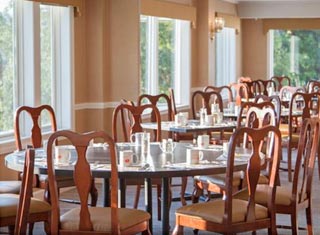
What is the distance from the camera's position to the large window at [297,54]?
13.5 m

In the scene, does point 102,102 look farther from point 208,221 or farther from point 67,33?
point 208,221

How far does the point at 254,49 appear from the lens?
1311 cm

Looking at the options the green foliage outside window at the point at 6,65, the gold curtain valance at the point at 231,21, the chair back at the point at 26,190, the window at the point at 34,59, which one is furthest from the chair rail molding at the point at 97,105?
the gold curtain valance at the point at 231,21

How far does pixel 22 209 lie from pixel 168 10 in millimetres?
5809

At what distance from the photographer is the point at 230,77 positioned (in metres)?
12.5

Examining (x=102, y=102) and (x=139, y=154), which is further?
(x=102, y=102)

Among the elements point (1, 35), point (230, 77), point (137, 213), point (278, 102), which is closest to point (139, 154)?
point (137, 213)

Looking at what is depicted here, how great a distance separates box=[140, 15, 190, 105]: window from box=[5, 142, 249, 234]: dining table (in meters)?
4.27

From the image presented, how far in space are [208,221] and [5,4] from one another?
9.93 ft

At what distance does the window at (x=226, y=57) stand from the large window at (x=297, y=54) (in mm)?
1258

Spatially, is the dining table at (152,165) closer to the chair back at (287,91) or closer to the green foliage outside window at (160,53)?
the green foliage outside window at (160,53)

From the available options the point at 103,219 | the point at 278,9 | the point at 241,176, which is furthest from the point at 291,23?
the point at 103,219

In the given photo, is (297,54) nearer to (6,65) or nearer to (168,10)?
(168,10)

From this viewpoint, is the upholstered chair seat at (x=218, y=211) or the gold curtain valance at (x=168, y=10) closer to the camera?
the upholstered chair seat at (x=218, y=211)
